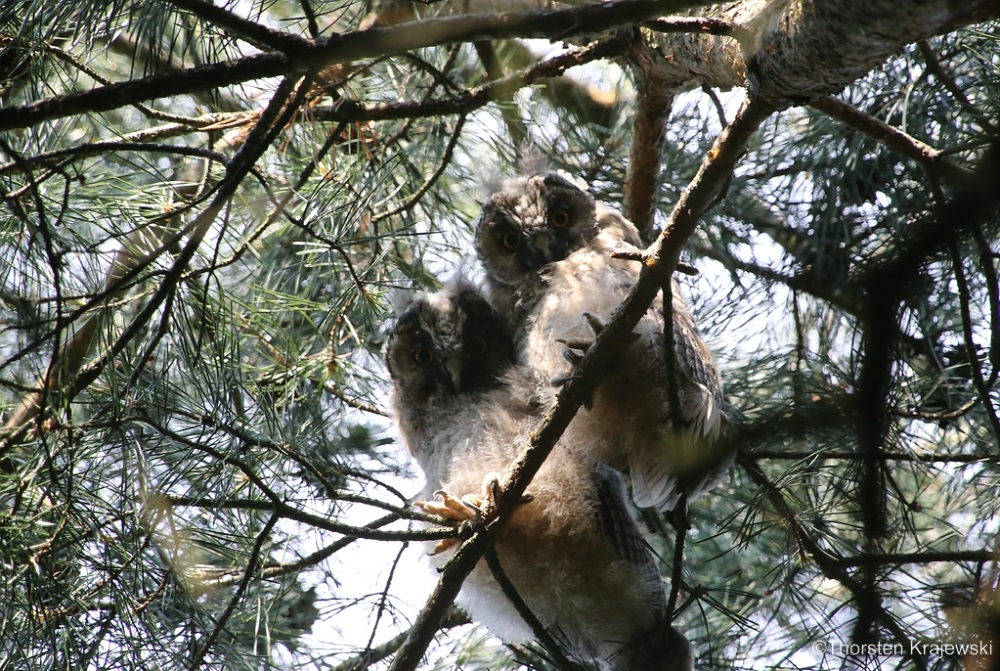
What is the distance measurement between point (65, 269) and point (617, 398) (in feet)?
4.91

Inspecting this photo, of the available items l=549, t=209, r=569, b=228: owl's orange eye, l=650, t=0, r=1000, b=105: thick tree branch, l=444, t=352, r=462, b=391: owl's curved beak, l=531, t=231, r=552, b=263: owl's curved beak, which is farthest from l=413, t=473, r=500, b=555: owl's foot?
l=650, t=0, r=1000, b=105: thick tree branch

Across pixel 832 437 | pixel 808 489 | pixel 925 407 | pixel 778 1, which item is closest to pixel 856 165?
pixel 925 407

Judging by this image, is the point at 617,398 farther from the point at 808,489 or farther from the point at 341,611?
the point at 341,611

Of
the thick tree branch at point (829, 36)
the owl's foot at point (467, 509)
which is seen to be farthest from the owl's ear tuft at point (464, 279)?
the thick tree branch at point (829, 36)

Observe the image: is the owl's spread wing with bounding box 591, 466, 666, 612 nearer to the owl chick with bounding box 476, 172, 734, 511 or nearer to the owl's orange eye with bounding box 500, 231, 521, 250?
the owl chick with bounding box 476, 172, 734, 511

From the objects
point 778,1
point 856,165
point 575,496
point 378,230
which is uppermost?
point 856,165

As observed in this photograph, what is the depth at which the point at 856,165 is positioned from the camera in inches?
112

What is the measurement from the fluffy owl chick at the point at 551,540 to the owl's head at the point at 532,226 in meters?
0.35

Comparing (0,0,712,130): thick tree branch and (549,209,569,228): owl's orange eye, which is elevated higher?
(549,209,569,228): owl's orange eye

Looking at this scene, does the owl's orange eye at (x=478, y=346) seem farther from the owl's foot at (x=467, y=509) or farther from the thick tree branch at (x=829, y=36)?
the thick tree branch at (x=829, y=36)

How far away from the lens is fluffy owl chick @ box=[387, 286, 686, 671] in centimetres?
230

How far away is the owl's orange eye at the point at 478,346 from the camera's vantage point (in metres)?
2.90

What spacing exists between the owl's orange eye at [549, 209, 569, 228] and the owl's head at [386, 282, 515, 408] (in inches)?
16.1

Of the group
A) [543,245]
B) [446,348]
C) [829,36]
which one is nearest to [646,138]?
[543,245]
